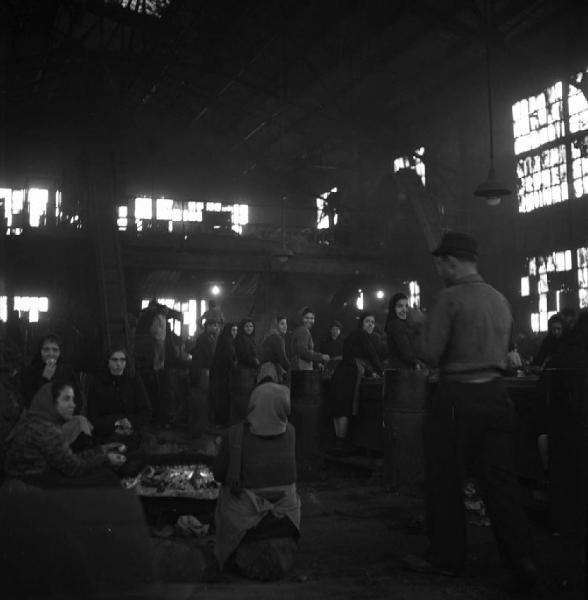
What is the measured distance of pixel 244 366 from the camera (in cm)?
1230

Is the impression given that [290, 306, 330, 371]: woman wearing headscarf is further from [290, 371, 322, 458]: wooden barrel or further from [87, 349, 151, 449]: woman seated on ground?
[87, 349, 151, 449]: woman seated on ground

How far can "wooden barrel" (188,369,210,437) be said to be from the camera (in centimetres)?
1388

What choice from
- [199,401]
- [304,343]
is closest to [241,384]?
[304,343]

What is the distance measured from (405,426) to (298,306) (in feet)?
48.2

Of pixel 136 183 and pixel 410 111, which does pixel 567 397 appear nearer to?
pixel 410 111

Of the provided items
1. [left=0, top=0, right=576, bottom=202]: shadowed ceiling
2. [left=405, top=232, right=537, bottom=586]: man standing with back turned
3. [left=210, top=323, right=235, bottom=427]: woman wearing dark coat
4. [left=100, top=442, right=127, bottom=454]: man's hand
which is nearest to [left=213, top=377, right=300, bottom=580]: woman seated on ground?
[left=100, top=442, right=127, bottom=454]: man's hand

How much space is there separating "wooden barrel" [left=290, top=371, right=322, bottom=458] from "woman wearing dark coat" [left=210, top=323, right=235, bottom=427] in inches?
111

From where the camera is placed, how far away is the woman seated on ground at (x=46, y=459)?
420cm

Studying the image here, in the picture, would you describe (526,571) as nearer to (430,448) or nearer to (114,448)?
(430,448)

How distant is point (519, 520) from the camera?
12.3ft

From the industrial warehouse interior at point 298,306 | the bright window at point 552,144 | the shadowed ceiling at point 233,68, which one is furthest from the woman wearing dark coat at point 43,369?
the bright window at point 552,144

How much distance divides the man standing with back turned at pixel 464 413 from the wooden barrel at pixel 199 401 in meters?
9.98

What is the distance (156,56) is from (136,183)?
38.3 feet

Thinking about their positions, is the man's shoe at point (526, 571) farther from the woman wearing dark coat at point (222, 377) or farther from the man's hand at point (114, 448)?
the woman wearing dark coat at point (222, 377)
